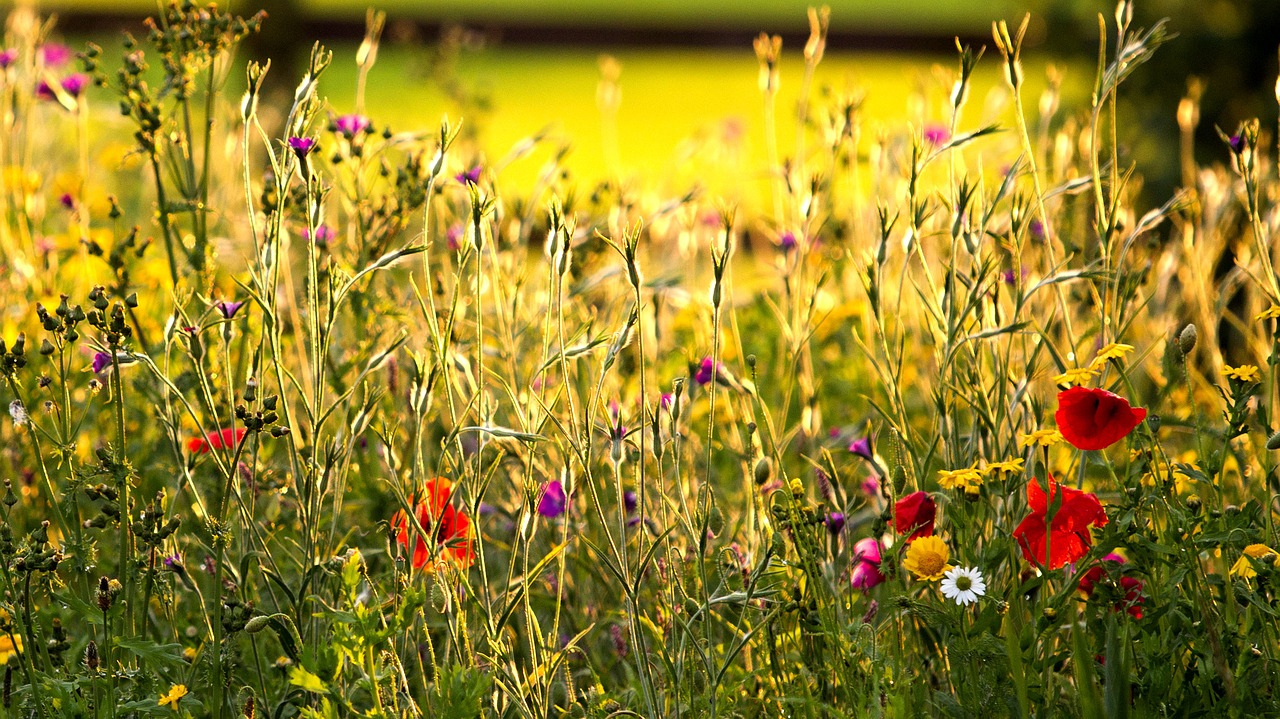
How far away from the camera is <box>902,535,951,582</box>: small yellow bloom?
1.27m

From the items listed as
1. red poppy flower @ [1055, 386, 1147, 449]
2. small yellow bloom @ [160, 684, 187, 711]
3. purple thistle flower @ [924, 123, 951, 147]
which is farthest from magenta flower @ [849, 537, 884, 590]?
purple thistle flower @ [924, 123, 951, 147]

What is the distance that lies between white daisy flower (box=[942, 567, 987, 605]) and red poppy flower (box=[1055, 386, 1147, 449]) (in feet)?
0.58

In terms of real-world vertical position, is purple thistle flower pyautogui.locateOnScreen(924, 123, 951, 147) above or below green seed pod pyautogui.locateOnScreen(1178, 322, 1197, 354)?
above

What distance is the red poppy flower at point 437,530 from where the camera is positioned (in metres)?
1.24

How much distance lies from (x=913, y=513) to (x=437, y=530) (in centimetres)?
51

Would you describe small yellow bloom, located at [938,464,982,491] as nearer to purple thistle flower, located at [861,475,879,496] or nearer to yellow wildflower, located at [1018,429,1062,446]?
yellow wildflower, located at [1018,429,1062,446]

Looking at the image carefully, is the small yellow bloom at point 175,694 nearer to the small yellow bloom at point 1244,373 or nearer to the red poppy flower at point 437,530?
the red poppy flower at point 437,530

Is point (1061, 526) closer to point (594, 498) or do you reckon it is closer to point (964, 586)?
point (964, 586)

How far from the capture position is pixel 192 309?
1.95 meters

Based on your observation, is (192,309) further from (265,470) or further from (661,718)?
(661,718)

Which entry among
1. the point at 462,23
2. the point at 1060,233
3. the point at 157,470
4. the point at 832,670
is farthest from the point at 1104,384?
the point at 462,23

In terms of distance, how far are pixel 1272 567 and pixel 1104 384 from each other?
0.99 ft

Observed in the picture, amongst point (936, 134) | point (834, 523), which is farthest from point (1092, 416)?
point (936, 134)

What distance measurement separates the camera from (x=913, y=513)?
1.31m
